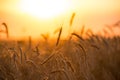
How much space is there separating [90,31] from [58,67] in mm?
839

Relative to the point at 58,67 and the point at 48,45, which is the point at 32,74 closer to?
the point at 58,67

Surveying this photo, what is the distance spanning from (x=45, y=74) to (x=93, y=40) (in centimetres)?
88

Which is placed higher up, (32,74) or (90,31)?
(90,31)

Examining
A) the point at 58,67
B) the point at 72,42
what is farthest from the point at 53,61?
the point at 72,42

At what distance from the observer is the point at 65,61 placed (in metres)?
3.38

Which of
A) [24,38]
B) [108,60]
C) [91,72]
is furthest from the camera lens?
[24,38]

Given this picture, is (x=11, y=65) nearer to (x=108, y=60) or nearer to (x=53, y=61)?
(x=53, y=61)

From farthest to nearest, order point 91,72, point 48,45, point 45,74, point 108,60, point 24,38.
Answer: point 24,38 → point 48,45 → point 108,60 → point 91,72 → point 45,74

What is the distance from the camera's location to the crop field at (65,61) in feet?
11.7

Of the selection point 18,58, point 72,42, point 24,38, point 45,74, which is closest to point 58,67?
point 45,74

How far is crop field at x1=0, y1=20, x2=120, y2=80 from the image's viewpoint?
3566mm

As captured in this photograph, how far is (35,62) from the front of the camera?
3.87 meters

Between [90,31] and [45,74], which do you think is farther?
[90,31]

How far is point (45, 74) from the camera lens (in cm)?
358
